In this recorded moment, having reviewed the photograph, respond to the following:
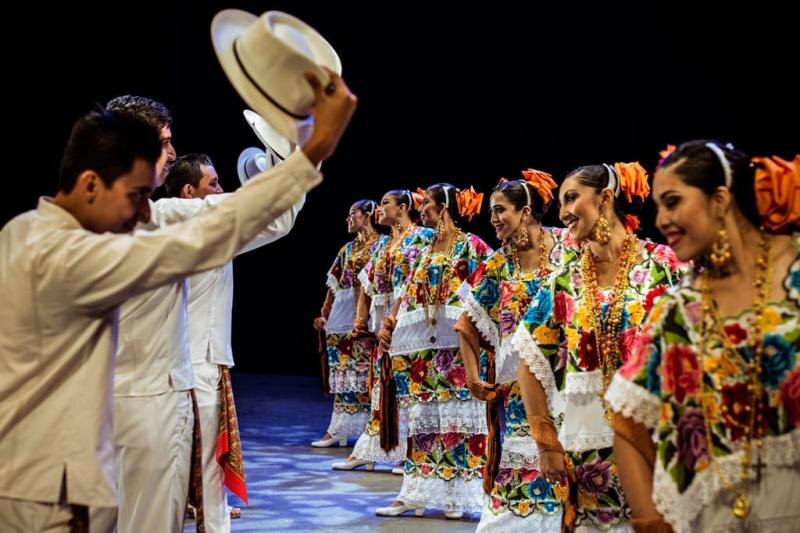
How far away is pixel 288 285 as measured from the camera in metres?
11.3

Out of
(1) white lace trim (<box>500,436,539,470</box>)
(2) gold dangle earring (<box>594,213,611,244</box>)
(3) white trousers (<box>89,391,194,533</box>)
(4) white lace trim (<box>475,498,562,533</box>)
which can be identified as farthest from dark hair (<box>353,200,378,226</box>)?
(3) white trousers (<box>89,391,194,533</box>)

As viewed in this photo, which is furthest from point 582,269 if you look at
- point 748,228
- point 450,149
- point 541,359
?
point 450,149

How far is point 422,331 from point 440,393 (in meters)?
0.37

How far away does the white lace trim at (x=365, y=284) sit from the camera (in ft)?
22.9

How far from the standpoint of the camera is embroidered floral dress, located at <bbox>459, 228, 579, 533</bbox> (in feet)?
13.6

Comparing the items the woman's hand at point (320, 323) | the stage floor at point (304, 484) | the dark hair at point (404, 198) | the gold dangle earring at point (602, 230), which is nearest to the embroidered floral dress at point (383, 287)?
the stage floor at point (304, 484)

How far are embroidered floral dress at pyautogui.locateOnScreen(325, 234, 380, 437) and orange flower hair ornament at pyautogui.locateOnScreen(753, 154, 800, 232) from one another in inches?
228

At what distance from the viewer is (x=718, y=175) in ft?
6.45

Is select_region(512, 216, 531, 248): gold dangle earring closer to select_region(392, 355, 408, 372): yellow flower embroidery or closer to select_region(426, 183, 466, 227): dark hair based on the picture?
select_region(426, 183, 466, 227): dark hair

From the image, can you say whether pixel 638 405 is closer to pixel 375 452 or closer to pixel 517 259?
pixel 517 259

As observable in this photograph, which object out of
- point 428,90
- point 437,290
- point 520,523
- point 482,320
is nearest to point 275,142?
point 482,320

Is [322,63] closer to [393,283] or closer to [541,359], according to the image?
[541,359]

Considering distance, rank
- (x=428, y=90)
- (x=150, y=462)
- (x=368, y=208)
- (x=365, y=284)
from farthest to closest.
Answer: (x=428, y=90) → (x=368, y=208) → (x=365, y=284) → (x=150, y=462)

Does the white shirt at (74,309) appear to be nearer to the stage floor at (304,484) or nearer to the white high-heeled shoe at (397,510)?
the stage floor at (304,484)
